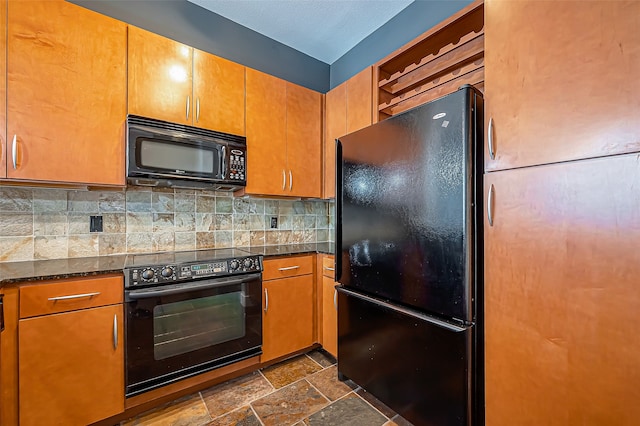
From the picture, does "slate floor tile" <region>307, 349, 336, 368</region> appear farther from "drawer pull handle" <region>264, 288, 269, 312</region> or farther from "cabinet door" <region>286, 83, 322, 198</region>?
"cabinet door" <region>286, 83, 322, 198</region>

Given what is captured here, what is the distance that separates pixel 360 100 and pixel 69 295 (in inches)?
85.0

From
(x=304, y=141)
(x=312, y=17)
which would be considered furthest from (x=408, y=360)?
(x=312, y=17)

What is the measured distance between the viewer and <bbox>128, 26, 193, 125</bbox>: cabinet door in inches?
65.8

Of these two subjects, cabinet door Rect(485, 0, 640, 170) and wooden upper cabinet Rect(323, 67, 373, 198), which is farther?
wooden upper cabinet Rect(323, 67, 373, 198)

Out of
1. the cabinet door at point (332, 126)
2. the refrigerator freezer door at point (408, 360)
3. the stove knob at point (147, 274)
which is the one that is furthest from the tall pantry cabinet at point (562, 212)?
the stove knob at point (147, 274)

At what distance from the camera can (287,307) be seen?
212 centimetres

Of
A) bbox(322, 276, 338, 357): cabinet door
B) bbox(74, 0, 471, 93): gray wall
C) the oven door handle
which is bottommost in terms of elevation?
bbox(322, 276, 338, 357): cabinet door

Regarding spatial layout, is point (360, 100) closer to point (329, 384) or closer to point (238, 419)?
point (329, 384)

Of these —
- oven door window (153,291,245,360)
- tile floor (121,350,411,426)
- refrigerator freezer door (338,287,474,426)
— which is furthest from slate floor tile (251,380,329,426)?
oven door window (153,291,245,360)

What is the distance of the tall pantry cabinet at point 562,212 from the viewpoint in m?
0.86

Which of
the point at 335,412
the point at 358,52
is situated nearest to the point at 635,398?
the point at 335,412

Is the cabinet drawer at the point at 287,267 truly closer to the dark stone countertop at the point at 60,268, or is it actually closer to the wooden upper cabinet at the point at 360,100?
the dark stone countertop at the point at 60,268

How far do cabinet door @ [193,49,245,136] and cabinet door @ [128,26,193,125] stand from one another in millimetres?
51

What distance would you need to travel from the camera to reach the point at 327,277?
2.21m
